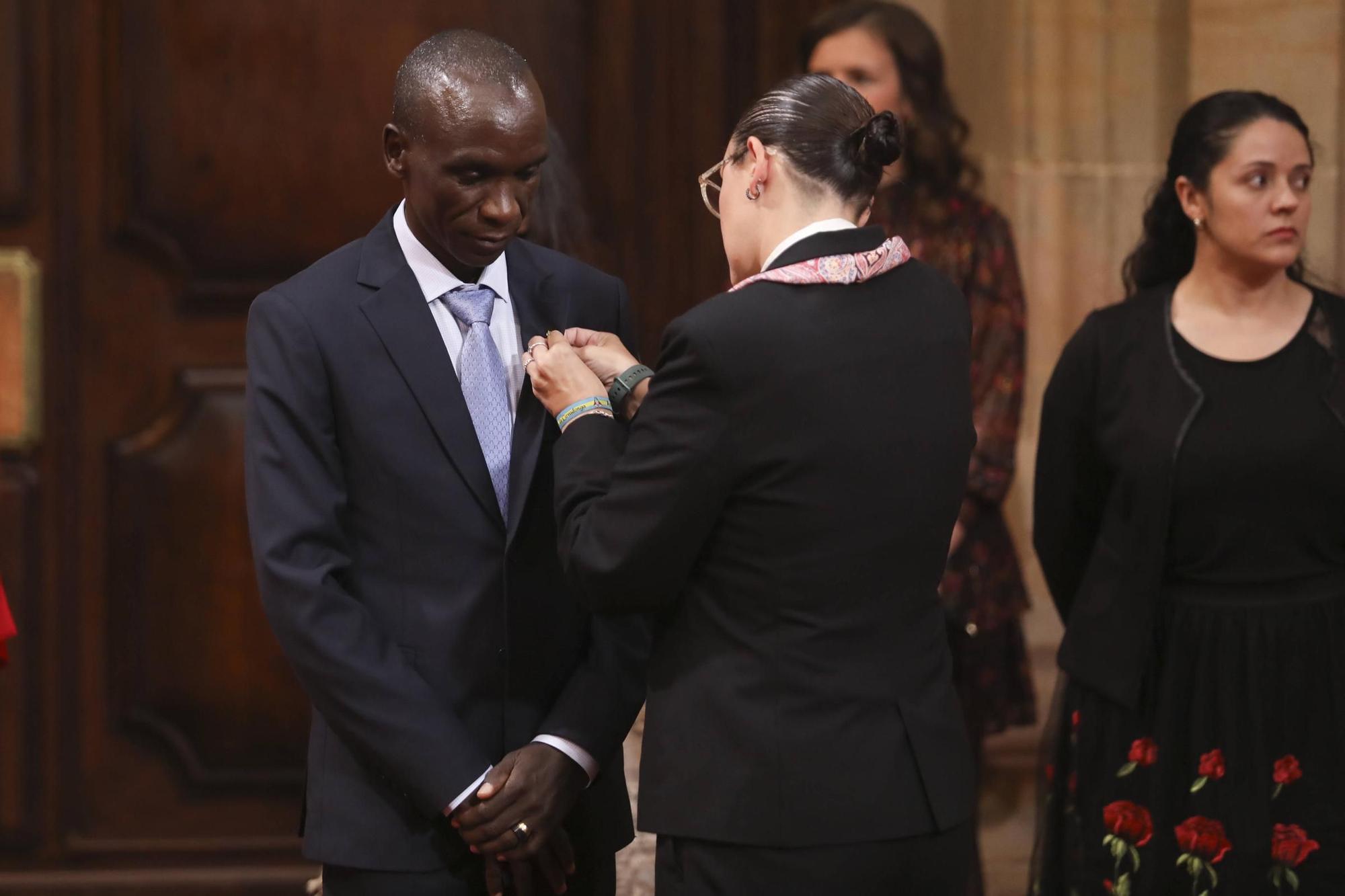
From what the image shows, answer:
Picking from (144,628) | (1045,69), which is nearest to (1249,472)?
(1045,69)

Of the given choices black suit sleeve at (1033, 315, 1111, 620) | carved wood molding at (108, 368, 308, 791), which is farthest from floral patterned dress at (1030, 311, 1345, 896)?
carved wood molding at (108, 368, 308, 791)

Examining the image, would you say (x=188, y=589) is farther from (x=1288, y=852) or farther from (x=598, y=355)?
(x=1288, y=852)

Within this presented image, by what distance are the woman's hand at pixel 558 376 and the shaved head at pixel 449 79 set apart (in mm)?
289

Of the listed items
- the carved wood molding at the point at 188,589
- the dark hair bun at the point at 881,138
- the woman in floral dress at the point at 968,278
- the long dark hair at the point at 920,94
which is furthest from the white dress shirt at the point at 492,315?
the carved wood molding at the point at 188,589

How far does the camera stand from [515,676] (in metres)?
2.10

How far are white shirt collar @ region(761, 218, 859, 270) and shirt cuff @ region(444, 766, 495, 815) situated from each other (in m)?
0.68

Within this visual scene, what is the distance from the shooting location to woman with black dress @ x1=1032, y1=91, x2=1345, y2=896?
9.93 ft

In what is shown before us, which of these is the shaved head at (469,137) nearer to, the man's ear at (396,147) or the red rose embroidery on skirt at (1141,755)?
the man's ear at (396,147)

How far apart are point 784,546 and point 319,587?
0.53 meters

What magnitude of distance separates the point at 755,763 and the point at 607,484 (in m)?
0.36

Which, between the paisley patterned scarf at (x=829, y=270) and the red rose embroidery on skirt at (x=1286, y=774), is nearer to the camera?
the paisley patterned scarf at (x=829, y=270)

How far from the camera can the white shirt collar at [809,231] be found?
2.04 metres

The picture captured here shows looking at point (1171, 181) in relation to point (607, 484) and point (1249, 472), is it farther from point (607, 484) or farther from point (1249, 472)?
point (607, 484)

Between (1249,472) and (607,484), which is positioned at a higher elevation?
(607,484)
